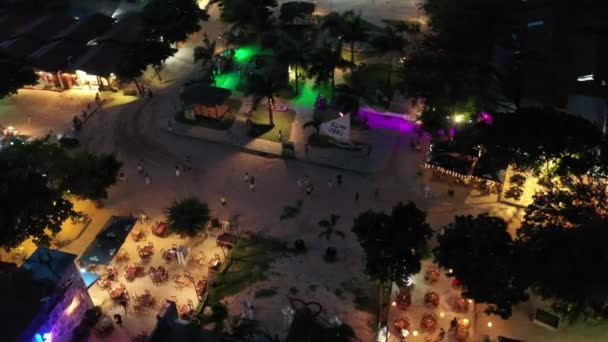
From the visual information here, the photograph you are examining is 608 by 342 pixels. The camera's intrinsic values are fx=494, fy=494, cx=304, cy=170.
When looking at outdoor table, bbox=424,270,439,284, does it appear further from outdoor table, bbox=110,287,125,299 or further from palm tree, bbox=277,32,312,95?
palm tree, bbox=277,32,312,95

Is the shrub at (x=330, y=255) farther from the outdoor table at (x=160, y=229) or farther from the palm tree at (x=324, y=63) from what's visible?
the palm tree at (x=324, y=63)

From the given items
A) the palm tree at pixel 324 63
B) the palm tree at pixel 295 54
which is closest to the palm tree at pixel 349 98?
the palm tree at pixel 324 63

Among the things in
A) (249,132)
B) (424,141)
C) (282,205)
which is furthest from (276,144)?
(424,141)

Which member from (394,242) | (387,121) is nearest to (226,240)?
(394,242)

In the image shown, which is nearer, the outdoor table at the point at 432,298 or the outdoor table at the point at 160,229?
the outdoor table at the point at 432,298

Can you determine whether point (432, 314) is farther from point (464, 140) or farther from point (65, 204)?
point (65, 204)

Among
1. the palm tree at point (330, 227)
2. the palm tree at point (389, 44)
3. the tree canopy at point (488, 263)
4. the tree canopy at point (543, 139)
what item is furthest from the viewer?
the palm tree at point (389, 44)
